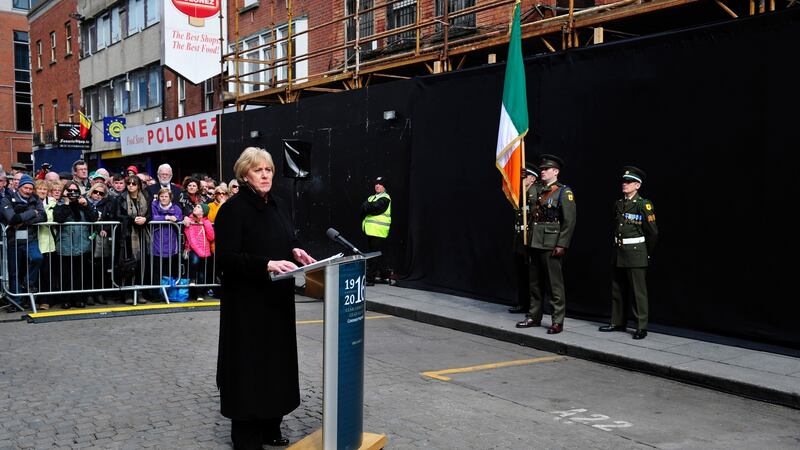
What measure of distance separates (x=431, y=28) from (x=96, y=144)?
2401 centimetres

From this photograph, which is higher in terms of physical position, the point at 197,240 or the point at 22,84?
the point at 22,84

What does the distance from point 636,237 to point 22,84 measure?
52.5 m

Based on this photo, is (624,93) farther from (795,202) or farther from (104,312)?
(104,312)

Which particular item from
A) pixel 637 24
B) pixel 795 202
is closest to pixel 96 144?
pixel 637 24

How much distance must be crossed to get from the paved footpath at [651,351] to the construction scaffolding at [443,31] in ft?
12.7

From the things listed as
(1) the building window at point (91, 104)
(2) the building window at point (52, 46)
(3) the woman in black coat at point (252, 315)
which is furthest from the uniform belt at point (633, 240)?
(2) the building window at point (52, 46)

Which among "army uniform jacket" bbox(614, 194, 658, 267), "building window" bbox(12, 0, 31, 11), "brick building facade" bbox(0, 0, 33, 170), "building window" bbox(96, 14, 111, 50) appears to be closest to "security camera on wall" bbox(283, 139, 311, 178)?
"army uniform jacket" bbox(614, 194, 658, 267)

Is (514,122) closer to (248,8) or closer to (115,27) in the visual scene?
(248,8)

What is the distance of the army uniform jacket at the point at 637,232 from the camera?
8383mm

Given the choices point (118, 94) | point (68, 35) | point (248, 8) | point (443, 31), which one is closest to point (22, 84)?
point (68, 35)

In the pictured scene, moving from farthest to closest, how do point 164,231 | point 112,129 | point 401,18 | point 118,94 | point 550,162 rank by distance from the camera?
point 118,94
point 112,129
point 401,18
point 164,231
point 550,162

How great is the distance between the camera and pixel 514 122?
9492 mm

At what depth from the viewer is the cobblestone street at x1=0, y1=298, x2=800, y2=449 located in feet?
17.0

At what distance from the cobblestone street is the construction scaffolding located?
477 cm
